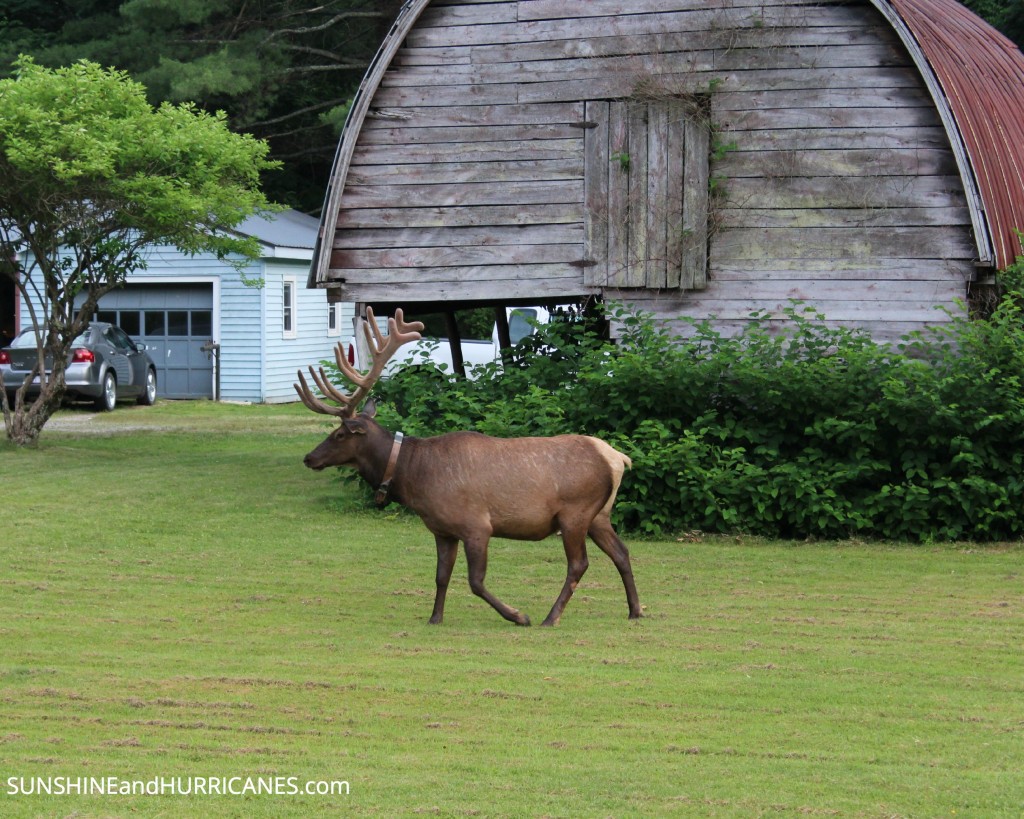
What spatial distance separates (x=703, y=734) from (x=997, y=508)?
7840 millimetres

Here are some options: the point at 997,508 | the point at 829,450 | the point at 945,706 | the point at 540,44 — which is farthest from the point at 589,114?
the point at 945,706

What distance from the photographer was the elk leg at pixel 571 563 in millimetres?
9836

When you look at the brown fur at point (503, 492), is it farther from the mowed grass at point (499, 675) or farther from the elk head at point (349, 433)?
the mowed grass at point (499, 675)

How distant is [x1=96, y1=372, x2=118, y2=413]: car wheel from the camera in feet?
91.8

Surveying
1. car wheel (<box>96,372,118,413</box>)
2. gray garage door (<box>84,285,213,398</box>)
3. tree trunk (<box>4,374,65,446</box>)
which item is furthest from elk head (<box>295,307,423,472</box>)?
gray garage door (<box>84,285,213,398</box>)

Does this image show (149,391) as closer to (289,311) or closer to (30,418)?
(289,311)

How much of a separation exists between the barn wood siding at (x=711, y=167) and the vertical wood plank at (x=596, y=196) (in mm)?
34

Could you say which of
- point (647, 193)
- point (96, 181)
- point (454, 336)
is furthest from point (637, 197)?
point (96, 181)

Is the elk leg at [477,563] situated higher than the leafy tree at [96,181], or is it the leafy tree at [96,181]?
the leafy tree at [96,181]

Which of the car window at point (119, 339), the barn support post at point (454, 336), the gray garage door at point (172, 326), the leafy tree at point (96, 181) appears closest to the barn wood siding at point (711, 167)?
the barn support post at point (454, 336)

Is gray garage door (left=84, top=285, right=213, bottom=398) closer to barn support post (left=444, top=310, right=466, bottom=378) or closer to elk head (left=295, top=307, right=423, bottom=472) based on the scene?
barn support post (left=444, top=310, right=466, bottom=378)

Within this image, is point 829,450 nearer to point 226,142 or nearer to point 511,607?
point 511,607

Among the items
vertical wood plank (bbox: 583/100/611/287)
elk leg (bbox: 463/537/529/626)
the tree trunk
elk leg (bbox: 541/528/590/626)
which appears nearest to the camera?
elk leg (bbox: 463/537/529/626)

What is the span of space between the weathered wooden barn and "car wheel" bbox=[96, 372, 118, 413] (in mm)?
12838
